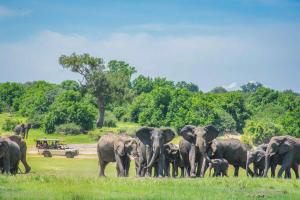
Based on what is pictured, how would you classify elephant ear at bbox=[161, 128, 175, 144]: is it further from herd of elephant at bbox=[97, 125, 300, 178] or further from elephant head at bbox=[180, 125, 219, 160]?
elephant head at bbox=[180, 125, 219, 160]

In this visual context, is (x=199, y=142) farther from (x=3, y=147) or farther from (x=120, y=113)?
(x=120, y=113)

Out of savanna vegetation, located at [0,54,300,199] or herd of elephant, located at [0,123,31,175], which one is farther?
savanna vegetation, located at [0,54,300,199]

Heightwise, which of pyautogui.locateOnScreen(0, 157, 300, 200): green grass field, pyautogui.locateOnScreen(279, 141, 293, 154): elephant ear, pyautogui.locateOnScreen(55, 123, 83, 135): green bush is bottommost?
pyautogui.locateOnScreen(0, 157, 300, 200): green grass field

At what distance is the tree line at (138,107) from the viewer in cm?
9525

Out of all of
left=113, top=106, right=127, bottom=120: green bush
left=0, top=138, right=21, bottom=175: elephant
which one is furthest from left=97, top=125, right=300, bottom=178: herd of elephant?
left=113, top=106, right=127, bottom=120: green bush

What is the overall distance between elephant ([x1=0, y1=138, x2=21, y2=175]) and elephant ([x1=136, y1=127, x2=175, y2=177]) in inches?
228

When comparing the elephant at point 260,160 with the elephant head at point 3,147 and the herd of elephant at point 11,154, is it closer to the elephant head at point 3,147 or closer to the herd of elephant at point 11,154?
the herd of elephant at point 11,154

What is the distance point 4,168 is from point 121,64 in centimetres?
14604

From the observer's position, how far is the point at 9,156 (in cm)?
3331

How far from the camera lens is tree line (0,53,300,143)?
95.2 meters

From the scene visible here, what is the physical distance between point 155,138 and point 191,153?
1.89 metres

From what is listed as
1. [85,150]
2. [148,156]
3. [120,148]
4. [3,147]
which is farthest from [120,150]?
[85,150]

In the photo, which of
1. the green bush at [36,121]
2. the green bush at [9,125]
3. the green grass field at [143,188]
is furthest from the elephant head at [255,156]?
the green bush at [36,121]

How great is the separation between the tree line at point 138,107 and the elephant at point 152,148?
50771 mm
